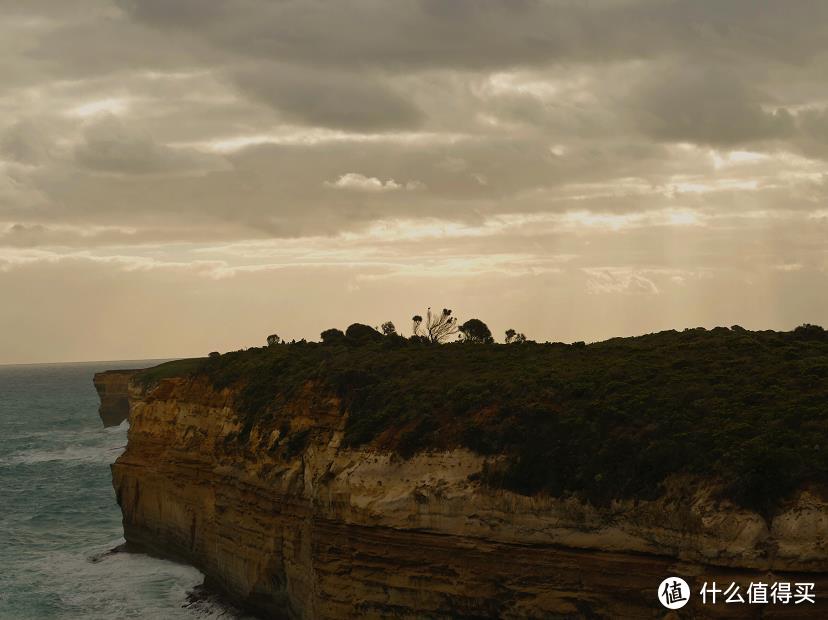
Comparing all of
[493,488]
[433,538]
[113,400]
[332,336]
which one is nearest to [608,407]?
[493,488]

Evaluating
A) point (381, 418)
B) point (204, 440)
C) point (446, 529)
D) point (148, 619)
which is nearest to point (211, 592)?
point (148, 619)

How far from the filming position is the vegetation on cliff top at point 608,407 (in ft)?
85.5

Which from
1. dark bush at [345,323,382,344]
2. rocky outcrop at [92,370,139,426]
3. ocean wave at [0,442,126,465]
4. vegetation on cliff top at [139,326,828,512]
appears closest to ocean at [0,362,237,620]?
ocean wave at [0,442,126,465]

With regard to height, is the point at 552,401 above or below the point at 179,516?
above

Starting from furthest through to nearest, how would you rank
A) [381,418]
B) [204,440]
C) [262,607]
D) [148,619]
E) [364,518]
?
[204,440] → [148,619] → [262,607] → [381,418] → [364,518]

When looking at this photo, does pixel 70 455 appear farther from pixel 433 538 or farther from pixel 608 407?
pixel 608 407

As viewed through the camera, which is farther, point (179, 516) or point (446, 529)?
point (179, 516)

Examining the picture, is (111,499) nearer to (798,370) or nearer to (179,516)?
(179,516)

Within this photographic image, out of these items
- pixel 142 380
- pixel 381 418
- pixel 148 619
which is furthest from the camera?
pixel 142 380

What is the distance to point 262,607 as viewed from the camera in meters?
37.2

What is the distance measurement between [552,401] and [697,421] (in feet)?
16.0

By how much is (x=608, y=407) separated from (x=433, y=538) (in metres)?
6.55

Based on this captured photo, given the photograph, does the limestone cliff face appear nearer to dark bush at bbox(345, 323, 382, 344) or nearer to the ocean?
the ocean

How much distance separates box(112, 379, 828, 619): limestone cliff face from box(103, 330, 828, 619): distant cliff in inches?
2.1
